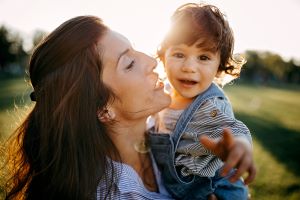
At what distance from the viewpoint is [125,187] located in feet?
8.28

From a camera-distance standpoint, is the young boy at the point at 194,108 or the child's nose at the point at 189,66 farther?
the child's nose at the point at 189,66

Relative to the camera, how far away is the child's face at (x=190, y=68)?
9.39 feet

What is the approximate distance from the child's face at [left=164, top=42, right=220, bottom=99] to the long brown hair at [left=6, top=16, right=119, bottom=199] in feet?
2.09

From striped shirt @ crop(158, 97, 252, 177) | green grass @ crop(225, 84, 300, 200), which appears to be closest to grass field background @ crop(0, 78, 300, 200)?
green grass @ crop(225, 84, 300, 200)

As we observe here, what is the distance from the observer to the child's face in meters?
2.86

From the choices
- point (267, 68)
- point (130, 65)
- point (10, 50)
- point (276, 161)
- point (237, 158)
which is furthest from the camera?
point (267, 68)

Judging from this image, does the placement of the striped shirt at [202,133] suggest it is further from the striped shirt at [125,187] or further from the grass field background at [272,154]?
the grass field background at [272,154]

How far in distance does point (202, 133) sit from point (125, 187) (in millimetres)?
689

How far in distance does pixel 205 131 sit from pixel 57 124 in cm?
110

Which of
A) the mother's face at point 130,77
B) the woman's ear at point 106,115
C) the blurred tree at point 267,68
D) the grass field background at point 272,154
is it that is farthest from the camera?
the blurred tree at point 267,68

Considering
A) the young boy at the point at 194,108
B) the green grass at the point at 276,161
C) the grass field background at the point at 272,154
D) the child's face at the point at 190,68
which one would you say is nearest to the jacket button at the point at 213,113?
the young boy at the point at 194,108

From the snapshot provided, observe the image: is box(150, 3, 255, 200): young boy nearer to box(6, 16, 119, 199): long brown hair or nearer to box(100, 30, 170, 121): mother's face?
box(100, 30, 170, 121): mother's face

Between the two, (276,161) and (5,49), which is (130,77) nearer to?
(276,161)

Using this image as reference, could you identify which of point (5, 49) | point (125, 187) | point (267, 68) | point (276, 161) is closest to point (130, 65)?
point (125, 187)
